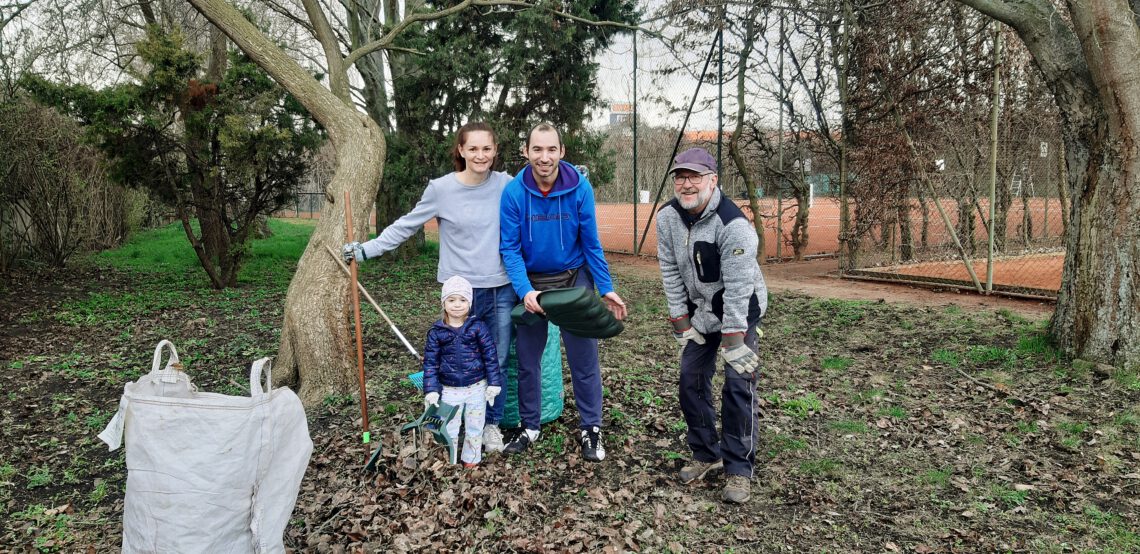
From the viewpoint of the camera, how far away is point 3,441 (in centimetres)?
443

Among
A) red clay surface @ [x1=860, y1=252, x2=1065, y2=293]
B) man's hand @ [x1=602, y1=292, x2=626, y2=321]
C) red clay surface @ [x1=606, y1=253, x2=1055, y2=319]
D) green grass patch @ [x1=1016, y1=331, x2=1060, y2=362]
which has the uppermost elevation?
man's hand @ [x1=602, y1=292, x2=626, y2=321]

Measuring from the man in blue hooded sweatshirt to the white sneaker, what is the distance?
69mm

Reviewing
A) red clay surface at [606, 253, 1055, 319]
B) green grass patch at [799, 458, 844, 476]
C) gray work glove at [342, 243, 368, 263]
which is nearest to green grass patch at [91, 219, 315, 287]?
red clay surface at [606, 253, 1055, 319]

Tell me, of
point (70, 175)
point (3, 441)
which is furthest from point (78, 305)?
point (3, 441)

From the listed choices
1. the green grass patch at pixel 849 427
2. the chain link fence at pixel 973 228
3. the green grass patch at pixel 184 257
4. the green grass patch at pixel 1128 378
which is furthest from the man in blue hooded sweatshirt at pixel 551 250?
the green grass patch at pixel 184 257

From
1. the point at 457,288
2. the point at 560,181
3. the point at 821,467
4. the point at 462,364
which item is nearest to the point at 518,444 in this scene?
the point at 462,364

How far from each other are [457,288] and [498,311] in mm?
325

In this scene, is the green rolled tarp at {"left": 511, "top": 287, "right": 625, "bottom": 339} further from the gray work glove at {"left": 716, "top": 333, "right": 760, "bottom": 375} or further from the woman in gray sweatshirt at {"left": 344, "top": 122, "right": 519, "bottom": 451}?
the gray work glove at {"left": 716, "top": 333, "right": 760, "bottom": 375}

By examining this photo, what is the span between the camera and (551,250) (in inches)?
139

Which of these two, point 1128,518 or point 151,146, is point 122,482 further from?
point 151,146

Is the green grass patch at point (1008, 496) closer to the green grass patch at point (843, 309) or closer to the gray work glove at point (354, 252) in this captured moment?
the gray work glove at point (354, 252)

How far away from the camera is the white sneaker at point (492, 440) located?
3711 millimetres

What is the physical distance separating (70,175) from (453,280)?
11295mm

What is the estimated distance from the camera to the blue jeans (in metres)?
3.61
